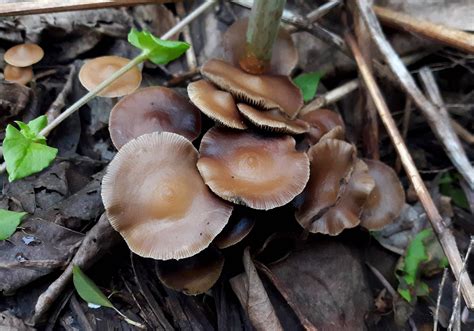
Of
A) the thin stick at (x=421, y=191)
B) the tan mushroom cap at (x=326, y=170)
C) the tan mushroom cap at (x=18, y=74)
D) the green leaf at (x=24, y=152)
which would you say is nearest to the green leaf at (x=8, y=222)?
the green leaf at (x=24, y=152)

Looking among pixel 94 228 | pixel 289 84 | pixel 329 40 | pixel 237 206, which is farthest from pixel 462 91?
pixel 94 228

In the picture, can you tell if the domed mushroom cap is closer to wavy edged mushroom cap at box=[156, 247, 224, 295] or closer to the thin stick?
wavy edged mushroom cap at box=[156, 247, 224, 295]

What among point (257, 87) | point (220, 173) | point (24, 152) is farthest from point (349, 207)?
point (24, 152)

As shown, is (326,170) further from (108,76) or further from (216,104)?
(108,76)

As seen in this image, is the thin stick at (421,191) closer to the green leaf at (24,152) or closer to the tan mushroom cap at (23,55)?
the green leaf at (24,152)

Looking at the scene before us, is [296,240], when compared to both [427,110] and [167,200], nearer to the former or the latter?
[167,200]

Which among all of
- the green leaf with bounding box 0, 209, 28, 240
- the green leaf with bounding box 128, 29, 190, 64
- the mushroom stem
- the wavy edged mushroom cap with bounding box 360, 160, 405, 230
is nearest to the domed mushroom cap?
the green leaf with bounding box 128, 29, 190, 64
